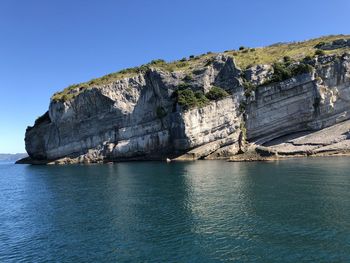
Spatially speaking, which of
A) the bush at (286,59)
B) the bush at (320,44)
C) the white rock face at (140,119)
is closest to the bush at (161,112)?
the white rock face at (140,119)

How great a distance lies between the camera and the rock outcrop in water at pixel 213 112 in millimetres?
88250

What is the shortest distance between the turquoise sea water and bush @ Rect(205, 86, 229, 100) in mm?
44263

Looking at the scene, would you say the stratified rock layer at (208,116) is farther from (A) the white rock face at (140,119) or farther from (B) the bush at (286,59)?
(B) the bush at (286,59)

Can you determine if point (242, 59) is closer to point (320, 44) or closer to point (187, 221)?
point (320, 44)

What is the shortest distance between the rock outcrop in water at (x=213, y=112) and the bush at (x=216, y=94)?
96 centimetres

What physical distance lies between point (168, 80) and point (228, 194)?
63.7 metres

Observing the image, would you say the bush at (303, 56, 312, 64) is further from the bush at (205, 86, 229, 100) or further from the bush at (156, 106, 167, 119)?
the bush at (156, 106, 167, 119)

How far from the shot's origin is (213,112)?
92.7 meters

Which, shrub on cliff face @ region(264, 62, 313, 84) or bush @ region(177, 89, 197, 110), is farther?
bush @ region(177, 89, 197, 110)

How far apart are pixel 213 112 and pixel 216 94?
5.48 metres

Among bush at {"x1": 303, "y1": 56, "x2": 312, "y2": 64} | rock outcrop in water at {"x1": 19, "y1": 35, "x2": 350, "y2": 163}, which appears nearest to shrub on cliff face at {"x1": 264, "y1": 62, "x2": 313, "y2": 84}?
rock outcrop in water at {"x1": 19, "y1": 35, "x2": 350, "y2": 163}

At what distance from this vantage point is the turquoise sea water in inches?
914

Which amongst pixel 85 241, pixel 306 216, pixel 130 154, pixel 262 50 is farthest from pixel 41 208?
pixel 262 50

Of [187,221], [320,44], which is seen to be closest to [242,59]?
[320,44]
